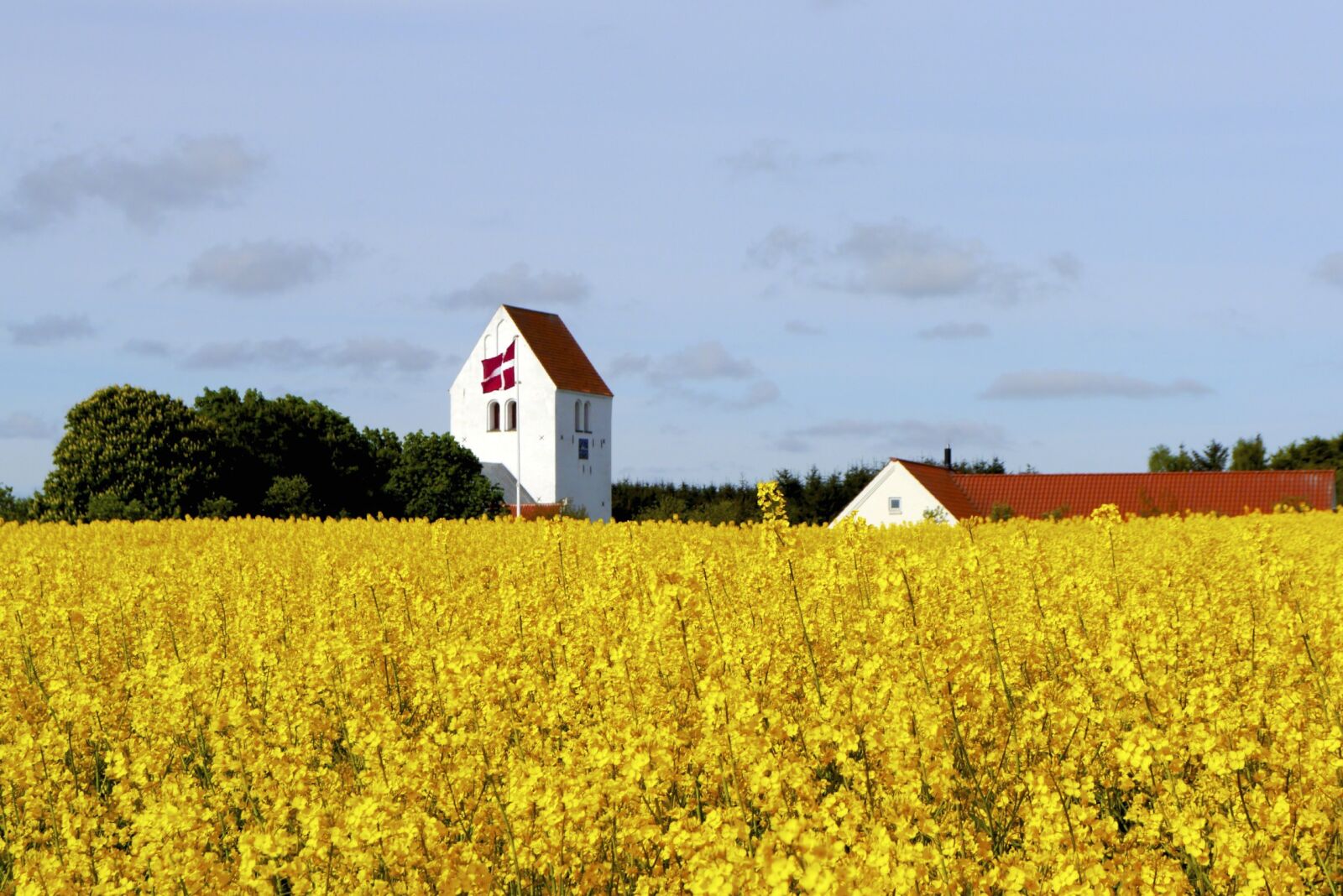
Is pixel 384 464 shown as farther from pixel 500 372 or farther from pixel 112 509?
pixel 500 372

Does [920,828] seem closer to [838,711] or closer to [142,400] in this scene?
[838,711]

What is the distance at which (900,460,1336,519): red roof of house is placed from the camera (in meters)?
44.3

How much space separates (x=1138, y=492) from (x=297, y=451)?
102 feet

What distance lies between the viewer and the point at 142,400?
127ft

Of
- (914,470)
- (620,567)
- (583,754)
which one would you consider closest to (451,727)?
(583,754)

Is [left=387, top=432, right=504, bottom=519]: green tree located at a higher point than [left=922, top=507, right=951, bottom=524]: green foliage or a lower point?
higher

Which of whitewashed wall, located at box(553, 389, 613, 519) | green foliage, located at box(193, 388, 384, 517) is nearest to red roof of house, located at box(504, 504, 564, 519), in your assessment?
whitewashed wall, located at box(553, 389, 613, 519)

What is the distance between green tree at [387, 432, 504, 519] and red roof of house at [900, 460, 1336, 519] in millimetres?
17040

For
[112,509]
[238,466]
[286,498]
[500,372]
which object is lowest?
[112,509]

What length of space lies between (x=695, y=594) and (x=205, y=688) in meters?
2.77

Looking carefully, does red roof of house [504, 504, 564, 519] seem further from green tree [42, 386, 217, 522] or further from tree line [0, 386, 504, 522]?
green tree [42, 386, 217, 522]

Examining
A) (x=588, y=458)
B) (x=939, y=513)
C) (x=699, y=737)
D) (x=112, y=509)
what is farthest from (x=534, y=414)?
(x=699, y=737)

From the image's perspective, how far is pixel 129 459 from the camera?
37250 mm

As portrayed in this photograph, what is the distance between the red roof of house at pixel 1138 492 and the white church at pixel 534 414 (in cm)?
2514
